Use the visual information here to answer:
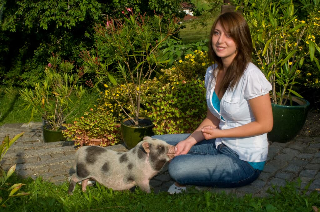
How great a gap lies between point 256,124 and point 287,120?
2550mm

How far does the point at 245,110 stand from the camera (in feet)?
11.6

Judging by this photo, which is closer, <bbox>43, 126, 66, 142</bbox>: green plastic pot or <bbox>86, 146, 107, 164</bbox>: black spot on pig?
<bbox>86, 146, 107, 164</bbox>: black spot on pig

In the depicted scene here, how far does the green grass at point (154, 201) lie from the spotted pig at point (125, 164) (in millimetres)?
171

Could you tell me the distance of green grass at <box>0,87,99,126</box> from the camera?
8.73 m

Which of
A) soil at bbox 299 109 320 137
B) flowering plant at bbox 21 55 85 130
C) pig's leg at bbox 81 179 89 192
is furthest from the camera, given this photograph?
flowering plant at bbox 21 55 85 130

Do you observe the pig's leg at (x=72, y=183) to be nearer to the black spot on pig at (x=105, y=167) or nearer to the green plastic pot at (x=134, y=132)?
the black spot on pig at (x=105, y=167)

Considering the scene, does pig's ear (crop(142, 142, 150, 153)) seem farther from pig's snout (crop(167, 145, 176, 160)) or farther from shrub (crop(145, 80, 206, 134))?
shrub (crop(145, 80, 206, 134))

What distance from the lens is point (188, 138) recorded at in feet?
12.8

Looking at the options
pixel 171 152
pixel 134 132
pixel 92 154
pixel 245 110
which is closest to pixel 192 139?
pixel 171 152

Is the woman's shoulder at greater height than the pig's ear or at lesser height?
greater

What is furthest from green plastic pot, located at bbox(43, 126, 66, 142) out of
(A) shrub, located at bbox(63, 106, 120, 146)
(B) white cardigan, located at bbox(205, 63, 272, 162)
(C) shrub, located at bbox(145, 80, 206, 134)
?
(B) white cardigan, located at bbox(205, 63, 272, 162)

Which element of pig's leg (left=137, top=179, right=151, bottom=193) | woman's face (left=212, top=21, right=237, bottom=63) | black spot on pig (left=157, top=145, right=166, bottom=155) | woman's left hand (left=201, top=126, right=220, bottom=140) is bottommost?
pig's leg (left=137, top=179, right=151, bottom=193)

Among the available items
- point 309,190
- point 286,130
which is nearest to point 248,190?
point 309,190

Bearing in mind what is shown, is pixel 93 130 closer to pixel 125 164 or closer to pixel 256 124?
pixel 125 164
